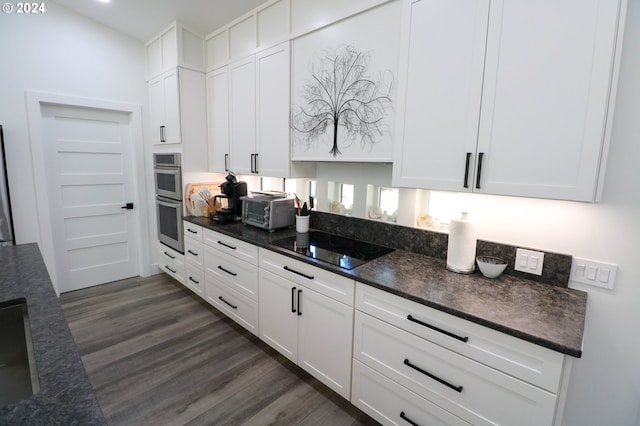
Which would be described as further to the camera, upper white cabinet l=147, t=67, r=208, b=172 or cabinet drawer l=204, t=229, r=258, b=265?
upper white cabinet l=147, t=67, r=208, b=172

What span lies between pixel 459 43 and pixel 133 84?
3.52 meters

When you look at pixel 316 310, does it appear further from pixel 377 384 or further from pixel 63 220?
pixel 63 220

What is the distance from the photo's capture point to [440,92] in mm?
1521

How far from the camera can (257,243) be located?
223 cm

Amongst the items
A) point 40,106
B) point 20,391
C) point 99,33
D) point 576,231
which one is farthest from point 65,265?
point 576,231

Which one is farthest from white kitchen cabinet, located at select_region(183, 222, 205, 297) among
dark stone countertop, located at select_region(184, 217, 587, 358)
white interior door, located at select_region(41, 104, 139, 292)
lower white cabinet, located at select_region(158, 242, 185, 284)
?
dark stone countertop, located at select_region(184, 217, 587, 358)

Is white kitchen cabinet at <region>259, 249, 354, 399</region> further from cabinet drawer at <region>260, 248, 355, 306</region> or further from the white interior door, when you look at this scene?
the white interior door

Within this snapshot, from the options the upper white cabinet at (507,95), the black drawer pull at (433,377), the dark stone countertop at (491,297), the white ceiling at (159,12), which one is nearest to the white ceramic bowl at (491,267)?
the dark stone countertop at (491,297)

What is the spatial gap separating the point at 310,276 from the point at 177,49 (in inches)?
104

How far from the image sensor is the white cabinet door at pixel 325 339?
5.72ft

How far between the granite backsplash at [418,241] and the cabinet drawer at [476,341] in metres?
0.58

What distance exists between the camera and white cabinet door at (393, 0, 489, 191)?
1417mm

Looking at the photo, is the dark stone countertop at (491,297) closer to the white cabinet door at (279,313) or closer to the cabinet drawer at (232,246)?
the white cabinet door at (279,313)

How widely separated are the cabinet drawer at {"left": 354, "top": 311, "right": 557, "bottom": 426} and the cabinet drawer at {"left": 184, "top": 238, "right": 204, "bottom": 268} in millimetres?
1911
